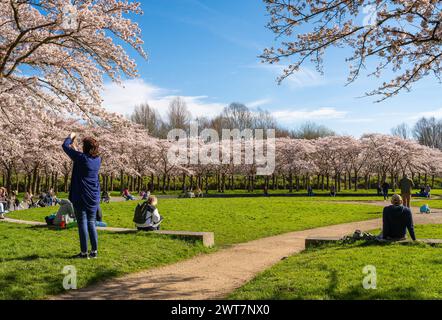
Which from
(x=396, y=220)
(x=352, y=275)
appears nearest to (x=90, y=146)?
(x=352, y=275)

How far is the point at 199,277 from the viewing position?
7801 millimetres

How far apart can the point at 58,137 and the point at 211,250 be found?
1316 inches

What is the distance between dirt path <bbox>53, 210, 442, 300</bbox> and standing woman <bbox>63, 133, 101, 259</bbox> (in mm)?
1303

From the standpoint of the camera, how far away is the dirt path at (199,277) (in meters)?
6.43

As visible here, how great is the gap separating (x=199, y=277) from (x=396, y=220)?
4.99 meters

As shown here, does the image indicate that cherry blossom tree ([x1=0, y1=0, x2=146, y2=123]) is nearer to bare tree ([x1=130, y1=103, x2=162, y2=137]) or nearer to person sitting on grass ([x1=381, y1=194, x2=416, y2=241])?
person sitting on grass ([x1=381, y1=194, x2=416, y2=241])

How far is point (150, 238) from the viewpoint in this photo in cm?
1105

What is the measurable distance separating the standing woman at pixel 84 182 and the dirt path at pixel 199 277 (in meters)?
1.30

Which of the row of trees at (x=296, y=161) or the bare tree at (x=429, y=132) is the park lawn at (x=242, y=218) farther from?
the bare tree at (x=429, y=132)

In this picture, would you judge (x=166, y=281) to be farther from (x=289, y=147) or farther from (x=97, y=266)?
(x=289, y=147)

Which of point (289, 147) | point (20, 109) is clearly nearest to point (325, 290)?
point (20, 109)

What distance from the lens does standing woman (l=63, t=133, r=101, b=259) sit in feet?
24.9

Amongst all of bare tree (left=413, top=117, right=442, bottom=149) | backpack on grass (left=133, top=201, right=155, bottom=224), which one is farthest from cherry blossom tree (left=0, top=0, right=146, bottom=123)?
bare tree (left=413, top=117, right=442, bottom=149)

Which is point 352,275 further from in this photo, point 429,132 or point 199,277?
point 429,132
